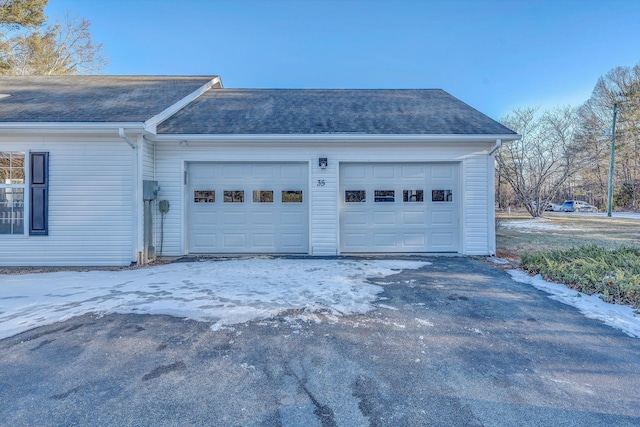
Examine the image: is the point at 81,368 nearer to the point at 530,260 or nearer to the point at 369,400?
the point at 369,400

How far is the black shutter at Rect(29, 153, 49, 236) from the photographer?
624cm

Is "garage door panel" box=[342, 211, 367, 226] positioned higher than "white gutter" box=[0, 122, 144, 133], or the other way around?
"white gutter" box=[0, 122, 144, 133]

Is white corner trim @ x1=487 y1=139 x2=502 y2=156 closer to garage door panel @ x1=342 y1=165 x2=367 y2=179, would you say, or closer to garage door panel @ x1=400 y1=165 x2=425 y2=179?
garage door panel @ x1=400 y1=165 x2=425 y2=179

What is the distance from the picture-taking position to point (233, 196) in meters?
7.42

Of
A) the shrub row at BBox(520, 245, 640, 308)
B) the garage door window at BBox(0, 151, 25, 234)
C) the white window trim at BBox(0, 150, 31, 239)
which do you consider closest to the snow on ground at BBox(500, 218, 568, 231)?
the shrub row at BBox(520, 245, 640, 308)

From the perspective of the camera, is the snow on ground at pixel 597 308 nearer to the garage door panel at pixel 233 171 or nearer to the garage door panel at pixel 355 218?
the garage door panel at pixel 355 218

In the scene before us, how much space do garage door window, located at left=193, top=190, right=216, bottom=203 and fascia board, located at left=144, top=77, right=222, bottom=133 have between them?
1.65 m

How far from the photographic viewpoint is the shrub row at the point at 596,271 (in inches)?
153

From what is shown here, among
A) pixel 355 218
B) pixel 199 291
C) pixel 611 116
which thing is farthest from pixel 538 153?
pixel 199 291

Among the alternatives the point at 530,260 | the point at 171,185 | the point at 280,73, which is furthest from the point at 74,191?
the point at 280,73

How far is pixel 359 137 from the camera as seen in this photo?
686 cm

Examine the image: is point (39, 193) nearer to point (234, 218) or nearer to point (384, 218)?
point (234, 218)

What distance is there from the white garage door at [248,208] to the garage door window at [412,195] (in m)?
2.32

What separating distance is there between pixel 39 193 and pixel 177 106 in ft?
11.0
